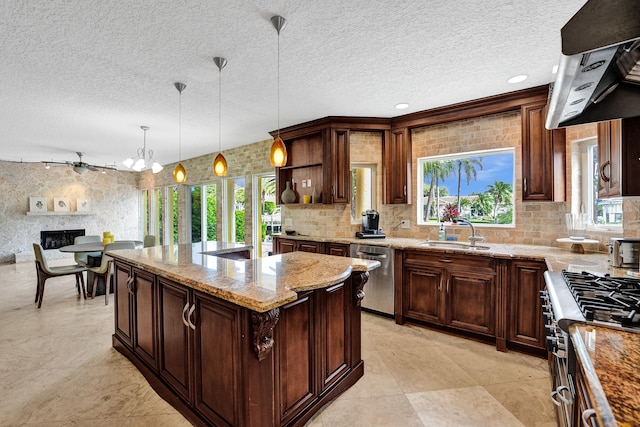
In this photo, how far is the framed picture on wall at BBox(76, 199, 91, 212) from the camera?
27.0ft

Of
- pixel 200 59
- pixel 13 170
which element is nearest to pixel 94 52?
pixel 200 59

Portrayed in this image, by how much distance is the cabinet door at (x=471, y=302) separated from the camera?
2.84 meters

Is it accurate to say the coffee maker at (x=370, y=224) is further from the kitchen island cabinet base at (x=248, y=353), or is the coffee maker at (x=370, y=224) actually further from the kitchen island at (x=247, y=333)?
the kitchen island cabinet base at (x=248, y=353)

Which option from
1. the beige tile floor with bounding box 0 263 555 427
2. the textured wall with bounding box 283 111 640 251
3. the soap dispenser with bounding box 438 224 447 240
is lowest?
the beige tile floor with bounding box 0 263 555 427

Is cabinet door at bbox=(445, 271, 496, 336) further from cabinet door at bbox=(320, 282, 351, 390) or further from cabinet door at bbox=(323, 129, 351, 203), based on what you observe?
cabinet door at bbox=(323, 129, 351, 203)

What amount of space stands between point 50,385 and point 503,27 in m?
4.25

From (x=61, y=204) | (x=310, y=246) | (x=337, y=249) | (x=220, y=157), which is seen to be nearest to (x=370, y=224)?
(x=337, y=249)

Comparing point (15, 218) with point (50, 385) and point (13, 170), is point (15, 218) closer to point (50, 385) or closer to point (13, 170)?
point (13, 170)

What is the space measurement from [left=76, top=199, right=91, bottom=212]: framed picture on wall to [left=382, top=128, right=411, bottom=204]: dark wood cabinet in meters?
8.63

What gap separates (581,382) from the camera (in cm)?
86

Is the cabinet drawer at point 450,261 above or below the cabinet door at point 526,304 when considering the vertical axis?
above

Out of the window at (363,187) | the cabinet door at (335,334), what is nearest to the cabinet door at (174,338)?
the cabinet door at (335,334)

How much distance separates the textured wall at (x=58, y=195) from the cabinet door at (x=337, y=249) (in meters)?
8.01

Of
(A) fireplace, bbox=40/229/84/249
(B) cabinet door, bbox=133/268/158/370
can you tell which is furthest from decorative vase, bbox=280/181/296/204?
(A) fireplace, bbox=40/229/84/249
